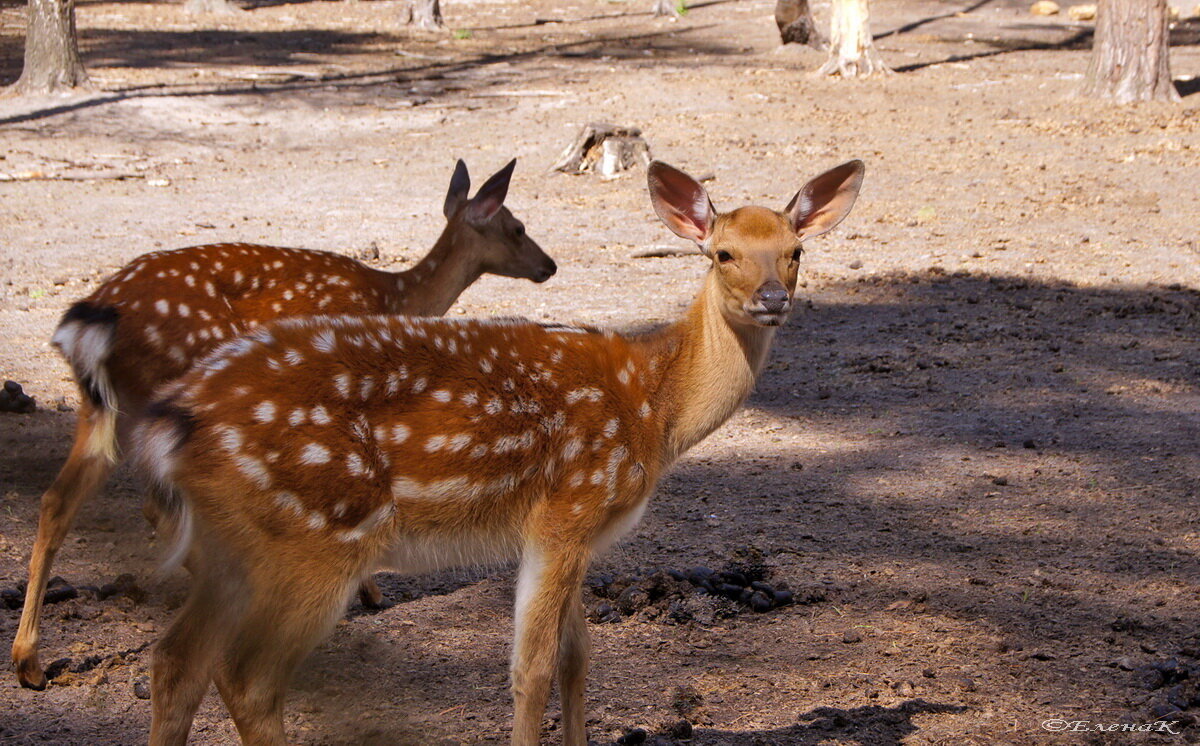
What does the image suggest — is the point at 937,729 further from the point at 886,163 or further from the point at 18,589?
the point at 886,163

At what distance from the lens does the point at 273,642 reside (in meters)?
3.74

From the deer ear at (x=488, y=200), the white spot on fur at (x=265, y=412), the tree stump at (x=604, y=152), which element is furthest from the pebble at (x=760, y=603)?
the tree stump at (x=604, y=152)

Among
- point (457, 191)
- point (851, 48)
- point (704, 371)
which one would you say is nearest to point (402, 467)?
point (704, 371)

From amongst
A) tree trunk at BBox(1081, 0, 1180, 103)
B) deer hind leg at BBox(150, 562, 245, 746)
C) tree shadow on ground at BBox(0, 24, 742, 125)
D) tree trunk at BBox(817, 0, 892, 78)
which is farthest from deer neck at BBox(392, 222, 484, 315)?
tree trunk at BBox(817, 0, 892, 78)

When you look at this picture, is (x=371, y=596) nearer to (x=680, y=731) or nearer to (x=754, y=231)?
(x=680, y=731)

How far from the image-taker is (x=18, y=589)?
5297mm

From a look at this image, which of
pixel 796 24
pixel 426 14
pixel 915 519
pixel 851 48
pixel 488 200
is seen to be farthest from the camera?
pixel 426 14

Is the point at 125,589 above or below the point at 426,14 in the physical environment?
below

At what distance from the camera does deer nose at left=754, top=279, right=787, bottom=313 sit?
4336mm

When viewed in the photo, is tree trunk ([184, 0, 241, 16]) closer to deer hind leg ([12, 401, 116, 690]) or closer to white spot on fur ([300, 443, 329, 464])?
deer hind leg ([12, 401, 116, 690])

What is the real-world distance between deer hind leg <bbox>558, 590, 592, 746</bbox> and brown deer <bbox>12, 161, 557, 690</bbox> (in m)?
1.37

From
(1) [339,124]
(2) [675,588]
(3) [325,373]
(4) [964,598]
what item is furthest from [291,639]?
(1) [339,124]

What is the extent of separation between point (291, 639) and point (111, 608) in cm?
188

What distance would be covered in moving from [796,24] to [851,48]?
10.8ft
